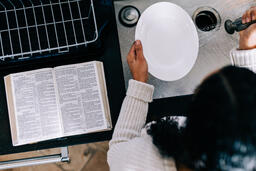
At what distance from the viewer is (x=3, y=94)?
2.70 feet

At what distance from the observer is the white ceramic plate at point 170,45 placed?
0.79 metres

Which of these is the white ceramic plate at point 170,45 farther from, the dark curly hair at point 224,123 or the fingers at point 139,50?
the dark curly hair at point 224,123

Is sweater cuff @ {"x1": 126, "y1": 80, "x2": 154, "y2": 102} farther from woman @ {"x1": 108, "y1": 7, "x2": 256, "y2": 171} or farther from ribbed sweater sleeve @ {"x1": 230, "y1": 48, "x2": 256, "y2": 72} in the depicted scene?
ribbed sweater sleeve @ {"x1": 230, "y1": 48, "x2": 256, "y2": 72}

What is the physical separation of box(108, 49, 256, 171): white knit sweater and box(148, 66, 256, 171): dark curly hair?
16cm

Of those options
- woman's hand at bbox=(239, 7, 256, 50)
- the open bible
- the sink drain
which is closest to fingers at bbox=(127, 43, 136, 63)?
the open bible

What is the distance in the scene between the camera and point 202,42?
84cm

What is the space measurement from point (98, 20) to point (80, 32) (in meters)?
0.08

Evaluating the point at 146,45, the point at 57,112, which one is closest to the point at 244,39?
the point at 146,45

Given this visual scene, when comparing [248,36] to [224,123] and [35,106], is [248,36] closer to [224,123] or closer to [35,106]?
[224,123]

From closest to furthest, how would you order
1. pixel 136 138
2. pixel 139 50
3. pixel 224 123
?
1. pixel 224 123
2. pixel 136 138
3. pixel 139 50

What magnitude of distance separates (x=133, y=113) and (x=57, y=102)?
278mm

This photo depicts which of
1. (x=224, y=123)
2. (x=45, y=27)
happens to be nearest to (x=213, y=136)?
(x=224, y=123)

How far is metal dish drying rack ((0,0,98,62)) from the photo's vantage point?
0.79 metres

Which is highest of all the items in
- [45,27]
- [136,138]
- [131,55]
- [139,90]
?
[45,27]
